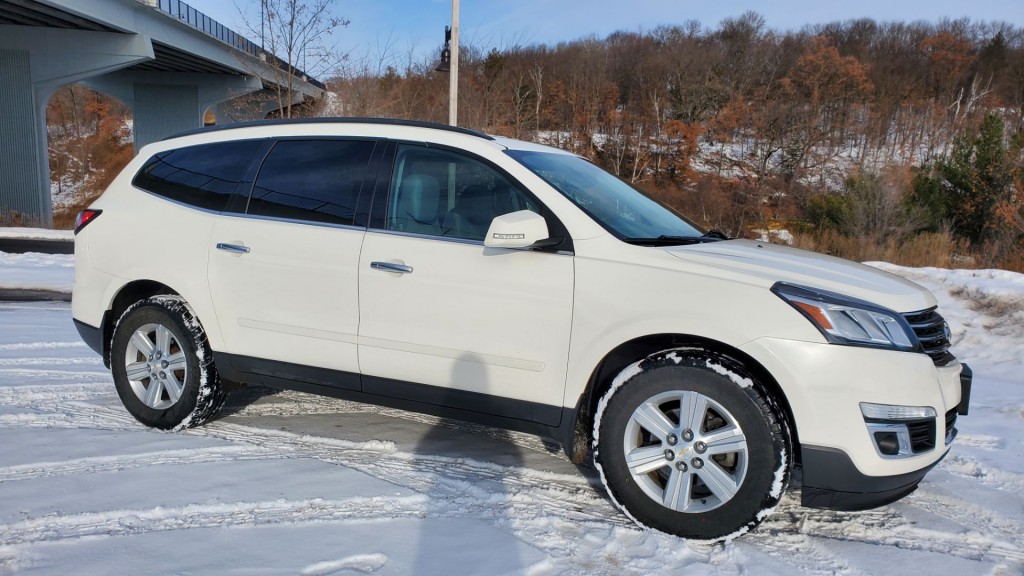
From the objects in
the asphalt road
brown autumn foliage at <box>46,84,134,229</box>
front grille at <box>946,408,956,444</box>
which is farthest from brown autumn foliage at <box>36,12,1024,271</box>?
front grille at <box>946,408,956,444</box>

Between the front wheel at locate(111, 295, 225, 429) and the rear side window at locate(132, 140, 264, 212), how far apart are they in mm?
660

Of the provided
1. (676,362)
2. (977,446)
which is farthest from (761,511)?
(977,446)

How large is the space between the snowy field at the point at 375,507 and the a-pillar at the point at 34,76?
94.5 feet

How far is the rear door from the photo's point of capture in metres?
3.85

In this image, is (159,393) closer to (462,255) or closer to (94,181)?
(462,255)

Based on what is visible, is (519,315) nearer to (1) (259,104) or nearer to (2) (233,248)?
(2) (233,248)

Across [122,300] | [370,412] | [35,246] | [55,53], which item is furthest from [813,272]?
[55,53]

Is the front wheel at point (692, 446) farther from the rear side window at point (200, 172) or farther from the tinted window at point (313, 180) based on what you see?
the rear side window at point (200, 172)

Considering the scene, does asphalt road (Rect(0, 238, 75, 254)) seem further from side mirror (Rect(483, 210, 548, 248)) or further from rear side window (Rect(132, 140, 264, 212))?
side mirror (Rect(483, 210, 548, 248))

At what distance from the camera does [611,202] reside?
387 centimetres

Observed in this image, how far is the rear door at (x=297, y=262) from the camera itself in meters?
3.85

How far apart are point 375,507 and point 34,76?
3311 centimetres

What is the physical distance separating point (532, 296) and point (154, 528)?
1.96 meters

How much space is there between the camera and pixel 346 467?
3.84 metres
